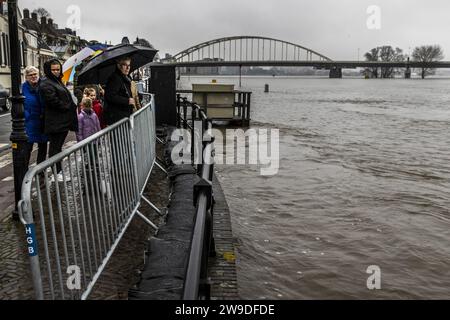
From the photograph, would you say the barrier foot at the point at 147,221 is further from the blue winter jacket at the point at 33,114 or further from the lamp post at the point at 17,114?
the blue winter jacket at the point at 33,114

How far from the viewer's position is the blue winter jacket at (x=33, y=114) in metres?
6.28

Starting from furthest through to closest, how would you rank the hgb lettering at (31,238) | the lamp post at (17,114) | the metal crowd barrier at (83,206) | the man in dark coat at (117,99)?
the man in dark coat at (117,99) → the lamp post at (17,114) → the metal crowd barrier at (83,206) → the hgb lettering at (31,238)

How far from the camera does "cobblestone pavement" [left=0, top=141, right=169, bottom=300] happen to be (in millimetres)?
3789

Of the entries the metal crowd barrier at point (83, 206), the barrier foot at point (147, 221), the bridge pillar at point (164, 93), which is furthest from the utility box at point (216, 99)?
the barrier foot at point (147, 221)

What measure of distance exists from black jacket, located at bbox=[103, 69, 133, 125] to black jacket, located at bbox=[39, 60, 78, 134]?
459 mm

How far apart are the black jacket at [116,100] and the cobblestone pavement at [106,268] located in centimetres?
141

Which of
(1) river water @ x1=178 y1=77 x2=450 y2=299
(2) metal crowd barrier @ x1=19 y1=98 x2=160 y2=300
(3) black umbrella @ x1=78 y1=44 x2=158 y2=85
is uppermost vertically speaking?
(3) black umbrella @ x1=78 y1=44 x2=158 y2=85

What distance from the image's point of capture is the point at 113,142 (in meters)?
4.70

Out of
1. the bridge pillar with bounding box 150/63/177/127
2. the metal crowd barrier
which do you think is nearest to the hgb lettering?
the metal crowd barrier

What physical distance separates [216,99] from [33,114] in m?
15.3

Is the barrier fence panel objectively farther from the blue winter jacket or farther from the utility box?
the utility box

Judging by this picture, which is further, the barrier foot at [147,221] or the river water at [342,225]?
the barrier foot at [147,221]

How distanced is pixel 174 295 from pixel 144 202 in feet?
9.41
